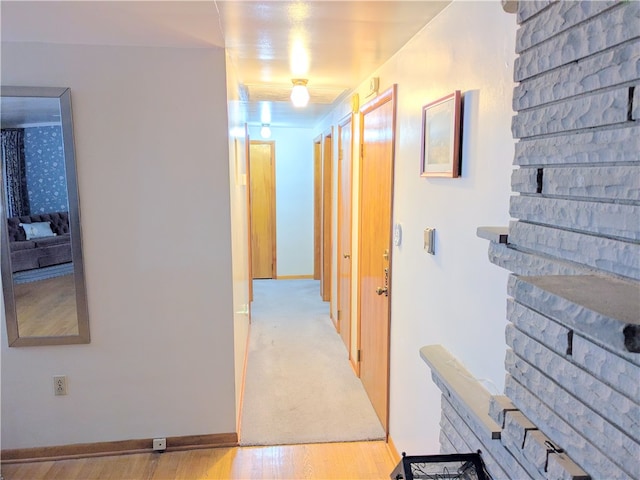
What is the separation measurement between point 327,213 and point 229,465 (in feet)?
10.4

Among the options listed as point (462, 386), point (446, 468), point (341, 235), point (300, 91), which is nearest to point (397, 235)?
point (462, 386)

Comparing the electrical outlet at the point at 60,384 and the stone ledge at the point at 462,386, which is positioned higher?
the stone ledge at the point at 462,386

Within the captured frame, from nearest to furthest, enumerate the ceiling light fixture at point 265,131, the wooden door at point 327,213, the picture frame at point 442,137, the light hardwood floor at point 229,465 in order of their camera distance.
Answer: the picture frame at point 442,137 → the light hardwood floor at point 229,465 → the wooden door at point 327,213 → the ceiling light fixture at point 265,131

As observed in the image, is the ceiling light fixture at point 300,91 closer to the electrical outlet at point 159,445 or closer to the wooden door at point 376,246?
the wooden door at point 376,246

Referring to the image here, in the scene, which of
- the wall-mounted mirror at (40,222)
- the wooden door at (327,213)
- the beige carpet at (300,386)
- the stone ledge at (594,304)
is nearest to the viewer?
the stone ledge at (594,304)

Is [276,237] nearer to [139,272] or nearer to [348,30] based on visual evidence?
[139,272]

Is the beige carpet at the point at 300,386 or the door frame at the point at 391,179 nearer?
the door frame at the point at 391,179

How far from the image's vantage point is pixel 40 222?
6.97ft

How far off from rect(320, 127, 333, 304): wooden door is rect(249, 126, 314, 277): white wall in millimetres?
1041

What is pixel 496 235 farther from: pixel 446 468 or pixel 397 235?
pixel 397 235

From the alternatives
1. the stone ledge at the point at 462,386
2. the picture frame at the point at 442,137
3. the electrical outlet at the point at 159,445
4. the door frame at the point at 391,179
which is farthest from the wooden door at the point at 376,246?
the electrical outlet at the point at 159,445

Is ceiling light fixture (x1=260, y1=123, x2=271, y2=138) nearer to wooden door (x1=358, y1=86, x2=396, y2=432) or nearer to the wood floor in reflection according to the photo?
wooden door (x1=358, y1=86, x2=396, y2=432)

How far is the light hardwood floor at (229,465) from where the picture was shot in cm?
216

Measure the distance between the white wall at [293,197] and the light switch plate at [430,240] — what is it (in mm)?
4441
